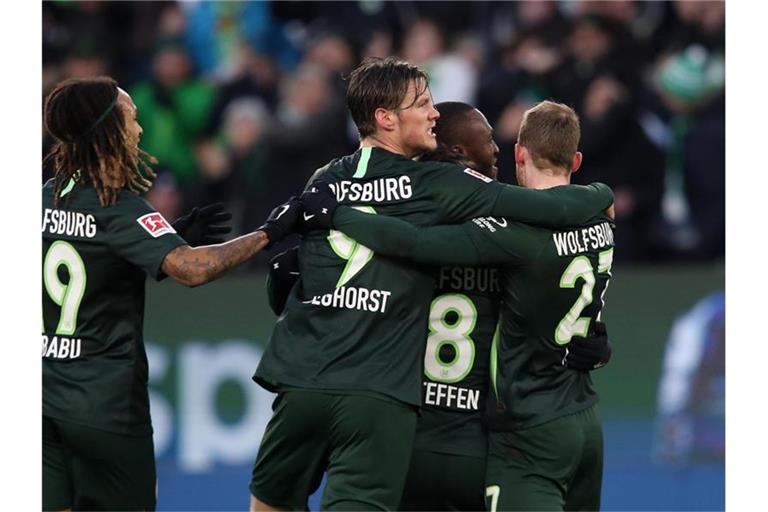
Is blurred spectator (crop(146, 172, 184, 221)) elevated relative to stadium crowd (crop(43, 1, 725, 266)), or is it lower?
lower

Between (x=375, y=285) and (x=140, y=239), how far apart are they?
0.90m

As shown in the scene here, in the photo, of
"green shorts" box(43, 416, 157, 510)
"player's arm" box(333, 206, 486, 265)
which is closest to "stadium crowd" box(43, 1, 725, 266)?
"player's arm" box(333, 206, 486, 265)

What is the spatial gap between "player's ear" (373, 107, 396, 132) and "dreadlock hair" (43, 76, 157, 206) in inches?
37.3

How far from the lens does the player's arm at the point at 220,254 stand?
4859mm

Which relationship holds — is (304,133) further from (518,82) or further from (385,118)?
(385,118)

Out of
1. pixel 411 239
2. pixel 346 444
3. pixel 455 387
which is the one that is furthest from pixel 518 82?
pixel 346 444

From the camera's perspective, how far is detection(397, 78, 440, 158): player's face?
5047mm

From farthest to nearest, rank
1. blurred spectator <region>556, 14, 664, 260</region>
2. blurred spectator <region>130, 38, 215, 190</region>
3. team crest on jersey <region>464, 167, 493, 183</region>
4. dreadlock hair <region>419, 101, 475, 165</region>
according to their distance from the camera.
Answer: blurred spectator <region>130, 38, 215, 190</region> → blurred spectator <region>556, 14, 664, 260</region> → dreadlock hair <region>419, 101, 475, 165</region> → team crest on jersey <region>464, 167, 493, 183</region>

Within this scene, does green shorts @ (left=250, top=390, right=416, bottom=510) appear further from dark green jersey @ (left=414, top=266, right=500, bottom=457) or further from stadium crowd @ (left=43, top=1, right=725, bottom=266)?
stadium crowd @ (left=43, top=1, right=725, bottom=266)

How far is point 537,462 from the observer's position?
4.95 meters

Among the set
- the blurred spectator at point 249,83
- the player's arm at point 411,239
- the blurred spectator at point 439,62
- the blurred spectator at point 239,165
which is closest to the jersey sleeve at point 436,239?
the player's arm at point 411,239

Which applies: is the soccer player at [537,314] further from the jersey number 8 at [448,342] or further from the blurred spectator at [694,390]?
the blurred spectator at [694,390]

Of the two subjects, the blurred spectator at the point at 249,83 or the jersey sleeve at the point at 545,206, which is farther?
the blurred spectator at the point at 249,83

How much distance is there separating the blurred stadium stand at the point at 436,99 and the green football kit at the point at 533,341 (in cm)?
368
